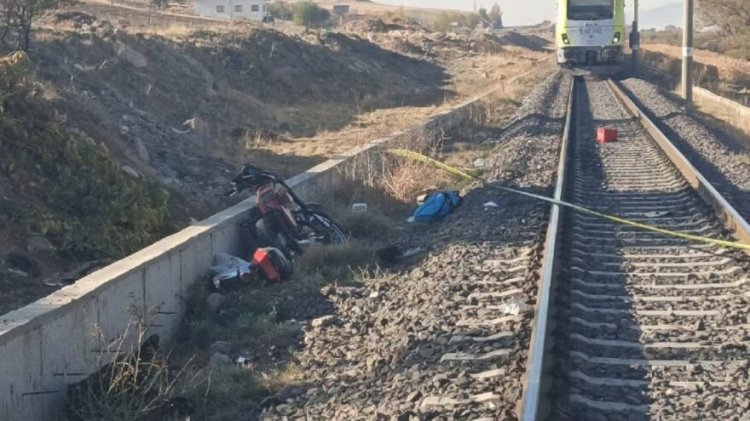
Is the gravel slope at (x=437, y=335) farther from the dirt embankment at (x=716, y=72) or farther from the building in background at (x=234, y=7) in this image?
the building in background at (x=234, y=7)

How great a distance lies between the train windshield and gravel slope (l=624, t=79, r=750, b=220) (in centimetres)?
595

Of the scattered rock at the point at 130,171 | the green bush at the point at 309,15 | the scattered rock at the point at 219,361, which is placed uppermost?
the green bush at the point at 309,15

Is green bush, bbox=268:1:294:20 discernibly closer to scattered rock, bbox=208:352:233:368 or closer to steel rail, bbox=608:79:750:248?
steel rail, bbox=608:79:750:248

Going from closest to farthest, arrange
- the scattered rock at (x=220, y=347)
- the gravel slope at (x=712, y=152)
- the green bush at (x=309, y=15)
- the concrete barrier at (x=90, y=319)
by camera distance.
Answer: the concrete barrier at (x=90, y=319)
the scattered rock at (x=220, y=347)
the gravel slope at (x=712, y=152)
the green bush at (x=309, y=15)

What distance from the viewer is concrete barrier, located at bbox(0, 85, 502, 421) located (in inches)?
262

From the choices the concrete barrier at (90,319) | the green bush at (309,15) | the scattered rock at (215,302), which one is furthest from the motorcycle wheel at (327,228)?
the green bush at (309,15)

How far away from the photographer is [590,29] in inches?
1483

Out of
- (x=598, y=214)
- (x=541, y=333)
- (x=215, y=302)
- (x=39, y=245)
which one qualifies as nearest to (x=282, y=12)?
(x=598, y=214)

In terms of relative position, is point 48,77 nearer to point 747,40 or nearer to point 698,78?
point 698,78


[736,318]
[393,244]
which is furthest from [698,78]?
[736,318]

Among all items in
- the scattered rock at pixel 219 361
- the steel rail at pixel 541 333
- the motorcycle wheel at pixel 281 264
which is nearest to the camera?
the steel rail at pixel 541 333

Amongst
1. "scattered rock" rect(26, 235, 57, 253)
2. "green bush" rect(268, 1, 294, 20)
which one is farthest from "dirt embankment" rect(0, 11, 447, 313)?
"green bush" rect(268, 1, 294, 20)

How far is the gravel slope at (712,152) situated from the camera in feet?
46.8

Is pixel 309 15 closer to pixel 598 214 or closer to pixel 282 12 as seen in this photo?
pixel 282 12
